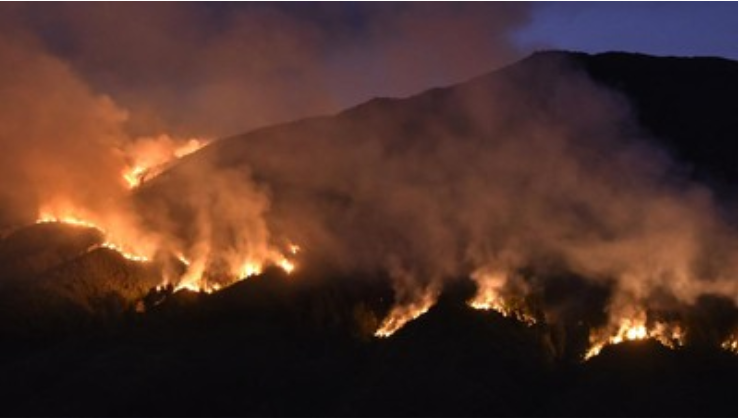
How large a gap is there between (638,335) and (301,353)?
15.8m

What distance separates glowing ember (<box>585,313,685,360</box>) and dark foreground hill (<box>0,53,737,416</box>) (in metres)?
0.78

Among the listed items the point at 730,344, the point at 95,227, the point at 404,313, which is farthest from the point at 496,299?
the point at 95,227

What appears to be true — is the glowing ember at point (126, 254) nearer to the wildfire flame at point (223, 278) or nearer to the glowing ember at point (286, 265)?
the wildfire flame at point (223, 278)

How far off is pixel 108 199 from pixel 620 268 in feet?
124

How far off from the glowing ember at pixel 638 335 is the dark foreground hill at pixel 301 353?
2.57 ft

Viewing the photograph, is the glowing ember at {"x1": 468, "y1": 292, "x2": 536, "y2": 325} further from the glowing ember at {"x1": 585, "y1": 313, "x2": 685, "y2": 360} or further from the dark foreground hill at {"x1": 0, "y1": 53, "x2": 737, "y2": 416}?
the glowing ember at {"x1": 585, "y1": 313, "x2": 685, "y2": 360}

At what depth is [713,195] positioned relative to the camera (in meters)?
71.1

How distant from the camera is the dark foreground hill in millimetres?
51312

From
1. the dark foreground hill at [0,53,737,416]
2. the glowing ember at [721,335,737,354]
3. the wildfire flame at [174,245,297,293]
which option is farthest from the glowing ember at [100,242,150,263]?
the glowing ember at [721,335,737,354]

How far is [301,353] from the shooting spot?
191ft

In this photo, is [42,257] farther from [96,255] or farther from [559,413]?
[559,413]

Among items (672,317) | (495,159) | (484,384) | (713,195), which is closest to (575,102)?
(495,159)

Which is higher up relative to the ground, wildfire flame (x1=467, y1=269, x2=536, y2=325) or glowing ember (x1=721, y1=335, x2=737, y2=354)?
wildfire flame (x1=467, y1=269, x2=536, y2=325)

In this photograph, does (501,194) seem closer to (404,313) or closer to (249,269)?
(404,313)
